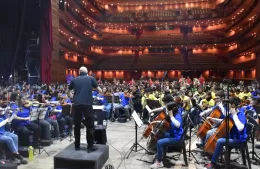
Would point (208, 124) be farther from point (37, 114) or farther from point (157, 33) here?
point (157, 33)

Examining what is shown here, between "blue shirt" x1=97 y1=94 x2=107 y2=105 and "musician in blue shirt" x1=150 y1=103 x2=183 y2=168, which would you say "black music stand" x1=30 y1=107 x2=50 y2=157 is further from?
"blue shirt" x1=97 y1=94 x2=107 y2=105

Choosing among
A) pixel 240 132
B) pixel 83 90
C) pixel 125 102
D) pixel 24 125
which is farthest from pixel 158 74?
pixel 240 132

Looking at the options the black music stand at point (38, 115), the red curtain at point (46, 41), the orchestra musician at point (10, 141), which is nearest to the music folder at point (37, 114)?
the black music stand at point (38, 115)

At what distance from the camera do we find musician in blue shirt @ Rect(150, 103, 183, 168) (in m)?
6.31

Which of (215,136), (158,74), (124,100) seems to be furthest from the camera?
(158,74)

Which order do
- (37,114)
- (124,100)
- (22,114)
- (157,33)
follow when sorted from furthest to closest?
(157,33) < (124,100) < (37,114) < (22,114)

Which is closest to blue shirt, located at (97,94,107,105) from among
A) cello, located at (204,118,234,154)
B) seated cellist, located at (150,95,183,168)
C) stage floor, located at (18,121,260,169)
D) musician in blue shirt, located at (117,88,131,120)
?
musician in blue shirt, located at (117,88,131,120)

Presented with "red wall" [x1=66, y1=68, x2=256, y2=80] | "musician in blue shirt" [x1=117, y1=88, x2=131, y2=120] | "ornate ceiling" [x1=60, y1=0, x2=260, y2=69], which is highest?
"ornate ceiling" [x1=60, y1=0, x2=260, y2=69]

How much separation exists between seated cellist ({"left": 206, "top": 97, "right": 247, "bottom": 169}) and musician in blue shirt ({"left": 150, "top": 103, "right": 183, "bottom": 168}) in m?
0.86

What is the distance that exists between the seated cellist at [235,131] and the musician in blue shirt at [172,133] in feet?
2.83

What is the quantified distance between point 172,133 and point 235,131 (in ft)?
4.39

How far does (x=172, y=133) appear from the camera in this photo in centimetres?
661

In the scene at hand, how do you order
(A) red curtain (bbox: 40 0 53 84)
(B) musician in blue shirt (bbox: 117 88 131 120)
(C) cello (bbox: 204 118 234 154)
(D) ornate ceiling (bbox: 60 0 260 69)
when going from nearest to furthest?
1. (C) cello (bbox: 204 118 234 154)
2. (B) musician in blue shirt (bbox: 117 88 131 120)
3. (A) red curtain (bbox: 40 0 53 84)
4. (D) ornate ceiling (bbox: 60 0 260 69)

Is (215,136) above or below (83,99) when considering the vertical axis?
below
